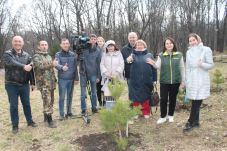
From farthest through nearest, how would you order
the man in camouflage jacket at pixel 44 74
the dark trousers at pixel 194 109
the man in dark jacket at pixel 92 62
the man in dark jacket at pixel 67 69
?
1. the man in dark jacket at pixel 92 62
2. the man in dark jacket at pixel 67 69
3. the man in camouflage jacket at pixel 44 74
4. the dark trousers at pixel 194 109

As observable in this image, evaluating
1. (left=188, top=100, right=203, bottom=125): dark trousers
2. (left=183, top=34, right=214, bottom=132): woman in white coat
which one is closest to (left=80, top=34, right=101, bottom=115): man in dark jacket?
(left=183, top=34, right=214, bottom=132): woman in white coat

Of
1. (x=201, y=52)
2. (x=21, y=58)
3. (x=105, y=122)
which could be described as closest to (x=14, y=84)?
(x=21, y=58)

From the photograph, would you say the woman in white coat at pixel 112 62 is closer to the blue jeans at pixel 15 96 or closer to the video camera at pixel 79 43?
the video camera at pixel 79 43

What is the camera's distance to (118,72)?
377 cm

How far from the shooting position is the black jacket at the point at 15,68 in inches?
121

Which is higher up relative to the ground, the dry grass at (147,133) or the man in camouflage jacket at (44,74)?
the man in camouflage jacket at (44,74)

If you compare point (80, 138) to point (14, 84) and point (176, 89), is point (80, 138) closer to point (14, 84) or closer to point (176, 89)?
point (14, 84)

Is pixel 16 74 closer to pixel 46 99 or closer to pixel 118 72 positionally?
pixel 46 99

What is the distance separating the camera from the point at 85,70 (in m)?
3.73

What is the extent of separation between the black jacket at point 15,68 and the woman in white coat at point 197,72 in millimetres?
3101

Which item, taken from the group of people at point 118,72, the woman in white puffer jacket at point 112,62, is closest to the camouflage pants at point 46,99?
the group of people at point 118,72

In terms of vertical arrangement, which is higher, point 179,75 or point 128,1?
point 128,1

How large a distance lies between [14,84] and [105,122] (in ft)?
6.40

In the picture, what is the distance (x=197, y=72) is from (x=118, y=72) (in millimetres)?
1599
